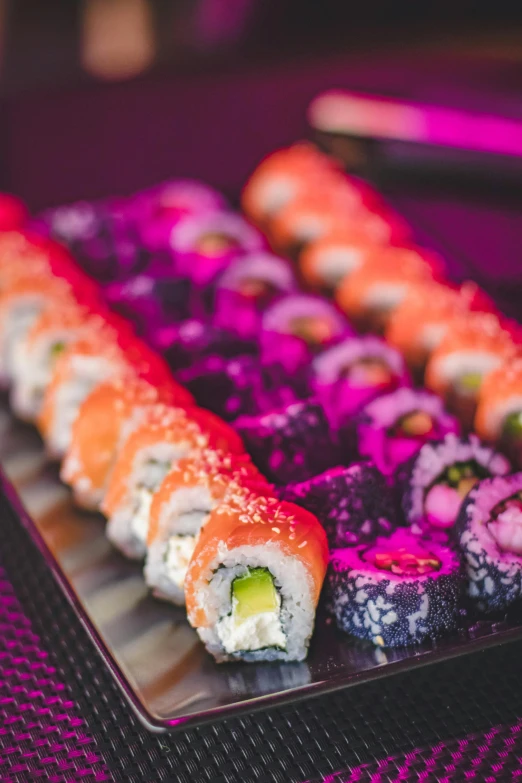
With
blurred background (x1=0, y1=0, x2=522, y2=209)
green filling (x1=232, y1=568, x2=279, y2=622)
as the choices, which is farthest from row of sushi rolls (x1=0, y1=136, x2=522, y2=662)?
blurred background (x1=0, y1=0, x2=522, y2=209)

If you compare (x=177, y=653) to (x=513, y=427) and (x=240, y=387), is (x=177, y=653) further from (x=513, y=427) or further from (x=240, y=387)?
(x=513, y=427)

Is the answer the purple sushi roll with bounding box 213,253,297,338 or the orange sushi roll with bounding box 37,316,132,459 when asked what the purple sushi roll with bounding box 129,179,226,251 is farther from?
the orange sushi roll with bounding box 37,316,132,459

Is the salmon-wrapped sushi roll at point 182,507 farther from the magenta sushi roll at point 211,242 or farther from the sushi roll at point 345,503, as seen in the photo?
the magenta sushi roll at point 211,242

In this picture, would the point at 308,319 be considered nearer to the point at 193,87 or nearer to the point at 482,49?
the point at 193,87

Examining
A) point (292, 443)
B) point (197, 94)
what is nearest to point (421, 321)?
point (292, 443)

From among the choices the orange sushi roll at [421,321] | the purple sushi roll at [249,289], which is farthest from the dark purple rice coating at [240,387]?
the orange sushi roll at [421,321]
